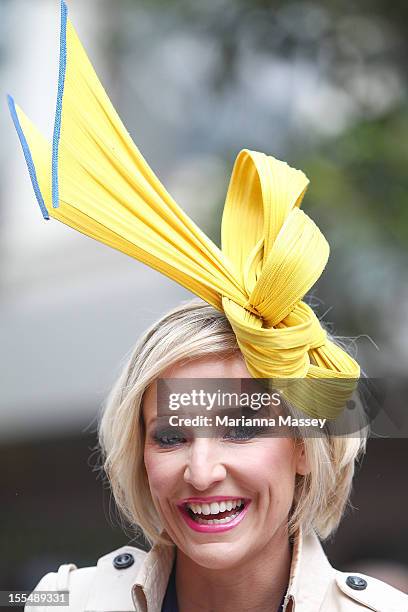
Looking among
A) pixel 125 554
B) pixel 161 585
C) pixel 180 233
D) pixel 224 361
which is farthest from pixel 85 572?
pixel 180 233

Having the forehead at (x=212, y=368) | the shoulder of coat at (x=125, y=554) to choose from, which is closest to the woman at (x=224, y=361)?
the forehead at (x=212, y=368)

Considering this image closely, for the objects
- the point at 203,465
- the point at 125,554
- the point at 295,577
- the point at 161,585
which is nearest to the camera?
the point at 203,465

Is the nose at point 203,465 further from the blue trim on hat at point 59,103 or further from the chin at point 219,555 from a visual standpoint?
the blue trim on hat at point 59,103

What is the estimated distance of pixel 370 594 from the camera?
1.62 metres

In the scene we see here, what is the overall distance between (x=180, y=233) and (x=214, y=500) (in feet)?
1.40

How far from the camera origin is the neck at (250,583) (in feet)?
5.27

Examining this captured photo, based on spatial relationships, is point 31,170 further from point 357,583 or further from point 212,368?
point 357,583

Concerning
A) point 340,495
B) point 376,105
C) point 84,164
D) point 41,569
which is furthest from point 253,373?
point 376,105

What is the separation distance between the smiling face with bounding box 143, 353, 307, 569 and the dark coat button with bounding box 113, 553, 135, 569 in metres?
0.24

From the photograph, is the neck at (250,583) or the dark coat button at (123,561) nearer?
the neck at (250,583)

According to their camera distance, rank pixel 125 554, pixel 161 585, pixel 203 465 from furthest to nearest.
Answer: pixel 125 554, pixel 161 585, pixel 203 465

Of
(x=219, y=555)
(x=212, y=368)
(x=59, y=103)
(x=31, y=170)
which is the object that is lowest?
(x=219, y=555)

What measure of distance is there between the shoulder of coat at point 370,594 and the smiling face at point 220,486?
0.55ft

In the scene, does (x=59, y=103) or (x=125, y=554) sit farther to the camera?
(x=125, y=554)
